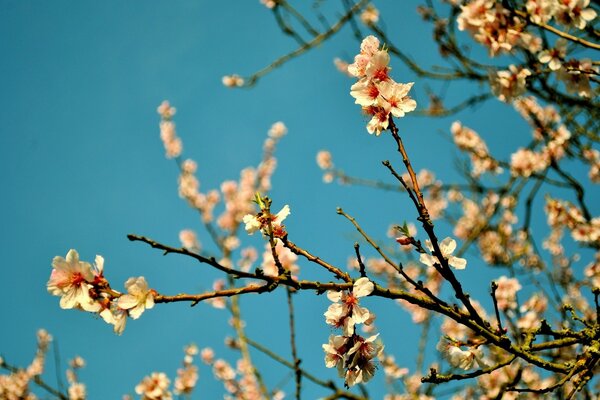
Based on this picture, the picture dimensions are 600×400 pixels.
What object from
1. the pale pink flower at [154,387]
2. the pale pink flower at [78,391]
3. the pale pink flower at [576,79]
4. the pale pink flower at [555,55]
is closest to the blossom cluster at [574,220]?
the pale pink flower at [576,79]

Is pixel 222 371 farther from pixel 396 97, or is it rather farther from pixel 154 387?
pixel 396 97

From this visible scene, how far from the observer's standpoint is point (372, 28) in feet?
14.2

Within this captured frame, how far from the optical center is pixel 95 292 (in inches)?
58.2

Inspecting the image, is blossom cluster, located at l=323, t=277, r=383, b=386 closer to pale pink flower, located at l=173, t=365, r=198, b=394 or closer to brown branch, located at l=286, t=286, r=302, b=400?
brown branch, located at l=286, t=286, r=302, b=400

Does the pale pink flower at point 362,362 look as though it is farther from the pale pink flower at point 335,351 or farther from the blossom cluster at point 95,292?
the blossom cluster at point 95,292

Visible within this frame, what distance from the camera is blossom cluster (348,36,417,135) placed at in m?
1.68

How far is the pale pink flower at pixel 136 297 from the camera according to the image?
1434 mm

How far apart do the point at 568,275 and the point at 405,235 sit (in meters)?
7.33

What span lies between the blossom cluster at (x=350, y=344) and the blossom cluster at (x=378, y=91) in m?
0.64

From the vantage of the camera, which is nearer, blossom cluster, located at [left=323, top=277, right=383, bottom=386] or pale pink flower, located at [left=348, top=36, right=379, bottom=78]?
blossom cluster, located at [left=323, top=277, right=383, bottom=386]

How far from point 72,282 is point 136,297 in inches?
9.0

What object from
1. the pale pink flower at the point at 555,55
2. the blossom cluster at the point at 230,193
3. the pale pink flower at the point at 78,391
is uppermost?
the blossom cluster at the point at 230,193

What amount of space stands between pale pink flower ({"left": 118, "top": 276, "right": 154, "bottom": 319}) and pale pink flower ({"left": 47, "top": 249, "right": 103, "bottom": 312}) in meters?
0.09

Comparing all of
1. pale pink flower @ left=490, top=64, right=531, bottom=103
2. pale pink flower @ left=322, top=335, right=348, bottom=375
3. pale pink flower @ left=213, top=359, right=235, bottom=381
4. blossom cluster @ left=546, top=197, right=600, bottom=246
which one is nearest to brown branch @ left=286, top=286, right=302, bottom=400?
pale pink flower @ left=322, top=335, right=348, bottom=375
